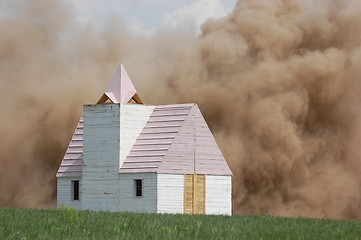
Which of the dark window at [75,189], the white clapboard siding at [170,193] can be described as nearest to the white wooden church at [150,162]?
the white clapboard siding at [170,193]

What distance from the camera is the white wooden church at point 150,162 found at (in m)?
44.4

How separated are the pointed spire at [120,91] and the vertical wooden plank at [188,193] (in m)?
4.85

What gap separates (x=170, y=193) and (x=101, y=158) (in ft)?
11.5

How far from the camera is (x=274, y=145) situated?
201ft

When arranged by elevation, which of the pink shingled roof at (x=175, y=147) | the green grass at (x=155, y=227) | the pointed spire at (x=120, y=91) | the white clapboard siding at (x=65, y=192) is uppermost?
the pointed spire at (x=120, y=91)

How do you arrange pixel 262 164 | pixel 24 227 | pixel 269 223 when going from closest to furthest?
pixel 24 227
pixel 269 223
pixel 262 164

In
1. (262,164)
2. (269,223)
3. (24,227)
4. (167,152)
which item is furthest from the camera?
(262,164)

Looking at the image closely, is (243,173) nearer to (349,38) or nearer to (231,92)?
(231,92)

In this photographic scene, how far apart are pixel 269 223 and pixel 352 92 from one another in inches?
1227

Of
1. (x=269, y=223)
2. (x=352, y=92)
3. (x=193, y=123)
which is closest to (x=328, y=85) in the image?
(x=352, y=92)

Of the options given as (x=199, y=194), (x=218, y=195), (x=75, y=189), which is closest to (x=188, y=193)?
(x=199, y=194)

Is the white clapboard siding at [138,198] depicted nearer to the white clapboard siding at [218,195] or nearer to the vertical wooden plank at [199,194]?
the vertical wooden plank at [199,194]

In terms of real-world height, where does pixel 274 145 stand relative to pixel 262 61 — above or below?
below

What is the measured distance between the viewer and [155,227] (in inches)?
1106
